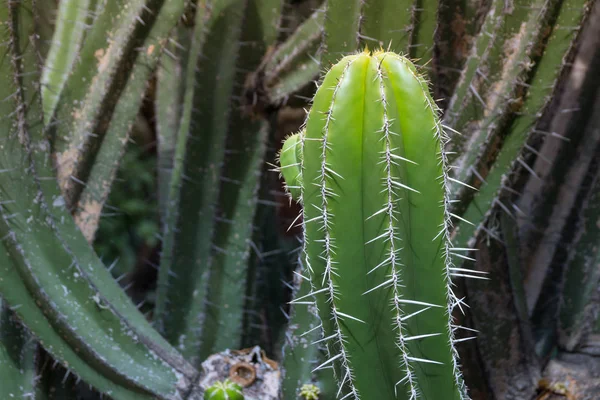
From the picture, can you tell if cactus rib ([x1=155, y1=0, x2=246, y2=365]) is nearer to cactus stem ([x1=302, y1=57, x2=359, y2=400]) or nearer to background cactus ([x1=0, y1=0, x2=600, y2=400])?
background cactus ([x1=0, y1=0, x2=600, y2=400])

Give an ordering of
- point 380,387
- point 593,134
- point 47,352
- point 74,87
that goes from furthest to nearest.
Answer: point 593,134, point 74,87, point 47,352, point 380,387

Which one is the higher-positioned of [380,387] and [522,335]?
[380,387]

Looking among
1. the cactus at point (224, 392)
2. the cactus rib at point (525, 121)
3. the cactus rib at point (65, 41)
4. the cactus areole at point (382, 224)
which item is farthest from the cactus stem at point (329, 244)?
the cactus rib at point (65, 41)

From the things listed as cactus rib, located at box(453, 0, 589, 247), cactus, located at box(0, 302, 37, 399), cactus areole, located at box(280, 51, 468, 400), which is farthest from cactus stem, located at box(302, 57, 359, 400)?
cactus, located at box(0, 302, 37, 399)

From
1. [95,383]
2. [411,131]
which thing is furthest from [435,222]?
[95,383]

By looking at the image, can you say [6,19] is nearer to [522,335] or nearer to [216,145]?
[216,145]

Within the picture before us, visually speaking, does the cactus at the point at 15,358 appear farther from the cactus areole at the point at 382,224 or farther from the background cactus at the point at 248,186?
the cactus areole at the point at 382,224
